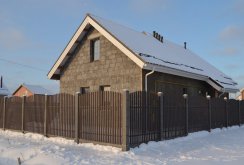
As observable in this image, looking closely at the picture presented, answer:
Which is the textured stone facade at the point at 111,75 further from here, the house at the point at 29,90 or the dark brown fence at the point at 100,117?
the house at the point at 29,90

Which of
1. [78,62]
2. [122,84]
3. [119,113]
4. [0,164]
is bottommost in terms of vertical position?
[0,164]

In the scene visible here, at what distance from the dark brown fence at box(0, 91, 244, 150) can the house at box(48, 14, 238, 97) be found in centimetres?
219

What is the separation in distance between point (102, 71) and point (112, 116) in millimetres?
7092

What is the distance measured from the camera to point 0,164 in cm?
886

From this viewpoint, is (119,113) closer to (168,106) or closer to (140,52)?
(168,106)

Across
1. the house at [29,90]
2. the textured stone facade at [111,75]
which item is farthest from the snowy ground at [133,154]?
the house at [29,90]

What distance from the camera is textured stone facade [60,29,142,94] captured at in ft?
52.3

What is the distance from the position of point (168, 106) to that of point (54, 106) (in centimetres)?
452

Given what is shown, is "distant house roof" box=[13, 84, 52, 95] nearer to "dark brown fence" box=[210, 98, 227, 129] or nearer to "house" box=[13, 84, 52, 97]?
"house" box=[13, 84, 52, 97]

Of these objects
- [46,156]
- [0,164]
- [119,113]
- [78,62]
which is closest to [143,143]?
[119,113]

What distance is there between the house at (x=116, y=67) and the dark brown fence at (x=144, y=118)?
334 cm

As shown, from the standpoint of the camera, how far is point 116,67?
16.7 metres

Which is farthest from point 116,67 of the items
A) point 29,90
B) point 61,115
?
point 29,90

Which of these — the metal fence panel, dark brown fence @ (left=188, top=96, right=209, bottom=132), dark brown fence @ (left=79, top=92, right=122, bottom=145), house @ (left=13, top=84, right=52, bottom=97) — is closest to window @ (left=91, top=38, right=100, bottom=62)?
dark brown fence @ (left=188, top=96, right=209, bottom=132)
